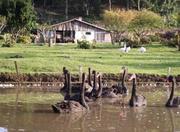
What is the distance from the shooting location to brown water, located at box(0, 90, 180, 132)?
79.2 ft

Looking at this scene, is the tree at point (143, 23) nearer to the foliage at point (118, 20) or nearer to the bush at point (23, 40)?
the foliage at point (118, 20)

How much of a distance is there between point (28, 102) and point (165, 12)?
109 metres

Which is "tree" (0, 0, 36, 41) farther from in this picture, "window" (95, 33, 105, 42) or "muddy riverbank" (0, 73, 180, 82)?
"muddy riverbank" (0, 73, 180, 82)

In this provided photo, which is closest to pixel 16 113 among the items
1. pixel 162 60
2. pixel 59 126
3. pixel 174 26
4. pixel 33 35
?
pixel 59 126

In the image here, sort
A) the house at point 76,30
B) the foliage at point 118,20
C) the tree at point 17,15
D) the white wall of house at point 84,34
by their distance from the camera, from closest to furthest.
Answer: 1. the tree at point 17,15
2. the foliage at point 118,20
3. the white wall of house at point 84,34
4. the house at point 76,30

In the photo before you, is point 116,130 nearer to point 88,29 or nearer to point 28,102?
point 28,102

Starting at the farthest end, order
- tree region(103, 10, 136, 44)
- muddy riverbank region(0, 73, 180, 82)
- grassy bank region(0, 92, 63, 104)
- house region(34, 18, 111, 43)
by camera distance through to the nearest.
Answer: house region(34, 18, 111, 43), tree region(103, 10, 136, 44), muddy riverbank region(0, 73, 180, 82), grassy bank region(0, 92, 63, 104)

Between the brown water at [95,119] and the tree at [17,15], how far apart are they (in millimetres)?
62327

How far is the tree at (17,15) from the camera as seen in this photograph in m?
92.8

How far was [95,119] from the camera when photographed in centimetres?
2664

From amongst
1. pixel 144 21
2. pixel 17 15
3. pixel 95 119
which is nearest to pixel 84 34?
pixel 144 21

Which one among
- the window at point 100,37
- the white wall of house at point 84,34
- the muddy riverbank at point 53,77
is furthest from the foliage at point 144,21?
the muddy riverbank at point 53,77

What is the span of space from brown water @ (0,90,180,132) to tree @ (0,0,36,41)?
62.3 meters

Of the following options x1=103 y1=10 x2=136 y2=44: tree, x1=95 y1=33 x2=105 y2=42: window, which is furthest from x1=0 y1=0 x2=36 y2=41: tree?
x1=95 y1=33 x2=105 y2=42: window
